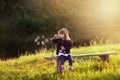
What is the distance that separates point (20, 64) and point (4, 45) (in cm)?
1668

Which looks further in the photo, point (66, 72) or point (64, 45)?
point (64, 45)

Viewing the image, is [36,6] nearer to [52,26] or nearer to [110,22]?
[52,26]

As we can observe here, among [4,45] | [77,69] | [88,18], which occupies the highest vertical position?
[88,18]

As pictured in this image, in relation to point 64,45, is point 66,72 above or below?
below

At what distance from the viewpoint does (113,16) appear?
46.7 metres

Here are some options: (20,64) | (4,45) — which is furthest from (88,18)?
(20,64)

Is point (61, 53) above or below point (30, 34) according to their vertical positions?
below

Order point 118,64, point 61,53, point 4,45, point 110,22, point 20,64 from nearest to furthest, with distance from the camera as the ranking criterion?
point 61,53 < point 118,64 < point 20,64 < point 4,45 < point 110,22

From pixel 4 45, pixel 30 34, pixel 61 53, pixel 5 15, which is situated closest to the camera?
pixel 61 53

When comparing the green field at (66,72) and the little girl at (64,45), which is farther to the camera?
the little girl at (64,45)

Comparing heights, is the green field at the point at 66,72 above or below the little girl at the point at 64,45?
below

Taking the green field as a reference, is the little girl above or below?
above

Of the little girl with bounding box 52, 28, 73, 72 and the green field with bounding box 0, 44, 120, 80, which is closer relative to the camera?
the green field with bounding box 0, 44, 120, 80

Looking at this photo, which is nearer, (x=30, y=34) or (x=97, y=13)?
(x=30, y=34)
